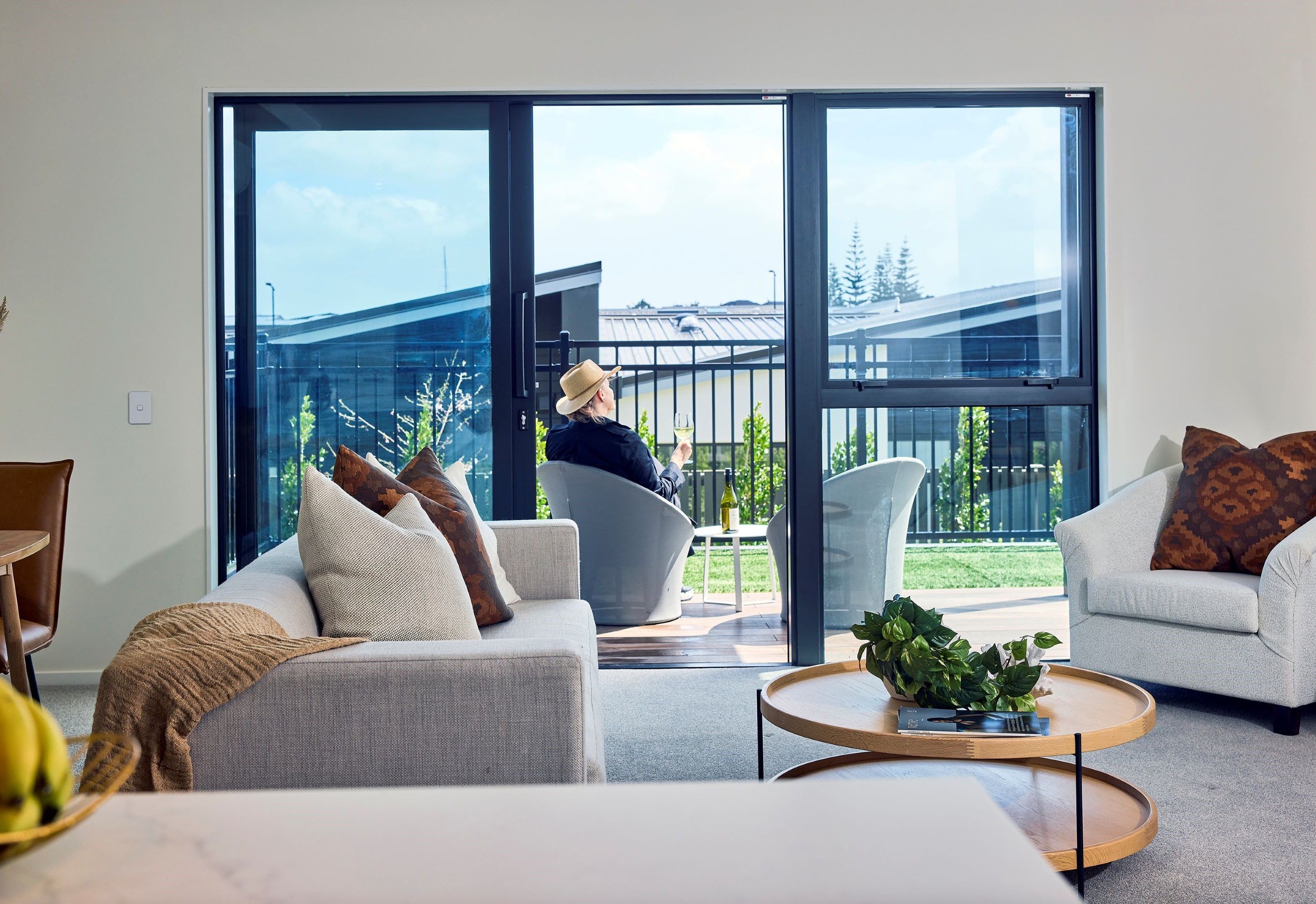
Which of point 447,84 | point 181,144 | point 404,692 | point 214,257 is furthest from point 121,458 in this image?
point 404,692

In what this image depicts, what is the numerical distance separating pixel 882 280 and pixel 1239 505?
1433mm

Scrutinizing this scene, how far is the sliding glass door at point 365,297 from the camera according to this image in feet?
12.8

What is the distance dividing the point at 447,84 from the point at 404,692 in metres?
2.86

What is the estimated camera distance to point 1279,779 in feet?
8.52

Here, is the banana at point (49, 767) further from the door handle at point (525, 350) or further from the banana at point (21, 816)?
the door handle at point (525, 350)

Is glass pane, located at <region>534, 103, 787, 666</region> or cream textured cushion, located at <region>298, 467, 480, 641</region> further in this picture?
glass pane, located at <region>534, 103, 787, 666</region>

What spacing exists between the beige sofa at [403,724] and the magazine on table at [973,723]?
2.38 ft

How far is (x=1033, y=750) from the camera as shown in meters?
1.85

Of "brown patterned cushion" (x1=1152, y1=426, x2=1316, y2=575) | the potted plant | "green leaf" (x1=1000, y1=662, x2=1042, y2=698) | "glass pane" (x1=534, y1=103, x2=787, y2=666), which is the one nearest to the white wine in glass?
"glass pane" (x1=534, y1=103, x2=787, y2=666)

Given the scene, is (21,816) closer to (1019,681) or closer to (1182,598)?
(1019,681)

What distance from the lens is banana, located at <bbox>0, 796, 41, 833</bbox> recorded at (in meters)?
0.46

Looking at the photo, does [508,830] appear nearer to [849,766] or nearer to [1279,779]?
[849,766]

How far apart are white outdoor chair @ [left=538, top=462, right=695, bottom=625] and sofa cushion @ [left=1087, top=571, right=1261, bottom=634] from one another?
1755 millimetres

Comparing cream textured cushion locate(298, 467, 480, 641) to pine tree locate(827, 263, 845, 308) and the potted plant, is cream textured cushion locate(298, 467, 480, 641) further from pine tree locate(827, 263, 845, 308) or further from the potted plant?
pine tree locate(827, 263, 845, 308)
